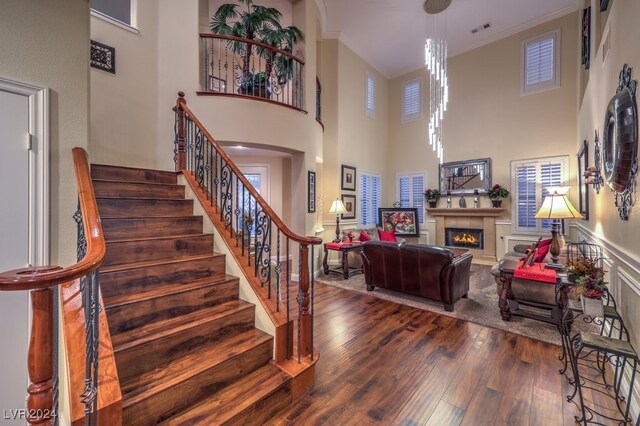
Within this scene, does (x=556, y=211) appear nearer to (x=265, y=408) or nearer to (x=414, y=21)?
(x=265, y=408)

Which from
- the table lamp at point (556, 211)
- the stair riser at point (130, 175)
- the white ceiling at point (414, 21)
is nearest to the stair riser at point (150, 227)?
the stair riser at point (130, 175)

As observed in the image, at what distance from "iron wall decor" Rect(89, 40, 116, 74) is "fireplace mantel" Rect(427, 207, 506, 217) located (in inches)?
284

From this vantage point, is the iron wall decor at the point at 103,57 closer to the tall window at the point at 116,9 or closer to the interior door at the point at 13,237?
the tall window at the point at 116,9

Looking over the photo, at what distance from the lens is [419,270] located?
12.3ft

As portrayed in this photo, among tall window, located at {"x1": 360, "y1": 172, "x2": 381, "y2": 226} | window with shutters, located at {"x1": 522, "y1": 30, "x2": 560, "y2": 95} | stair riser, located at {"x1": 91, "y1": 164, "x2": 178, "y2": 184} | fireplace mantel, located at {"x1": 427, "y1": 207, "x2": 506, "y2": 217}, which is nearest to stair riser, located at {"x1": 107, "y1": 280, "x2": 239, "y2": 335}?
stair riser, located at {"x1": 91, "y1": 164, "x2": 178, "y2": 184}

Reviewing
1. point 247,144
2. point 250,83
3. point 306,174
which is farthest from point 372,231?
point 250,83

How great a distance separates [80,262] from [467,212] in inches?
291

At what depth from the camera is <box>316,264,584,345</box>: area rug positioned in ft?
9.93

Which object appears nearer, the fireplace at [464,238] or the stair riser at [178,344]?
the stair riser at [178,344]

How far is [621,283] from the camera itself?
2.23 meters

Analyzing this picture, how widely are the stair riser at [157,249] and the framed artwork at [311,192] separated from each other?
8.17ft

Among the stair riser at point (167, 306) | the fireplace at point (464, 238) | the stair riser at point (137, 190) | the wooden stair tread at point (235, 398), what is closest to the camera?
the wooden stair tread at point (235, 398)

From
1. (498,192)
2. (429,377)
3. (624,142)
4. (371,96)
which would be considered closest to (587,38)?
(498,192)

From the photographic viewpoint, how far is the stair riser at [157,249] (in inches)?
91.0
